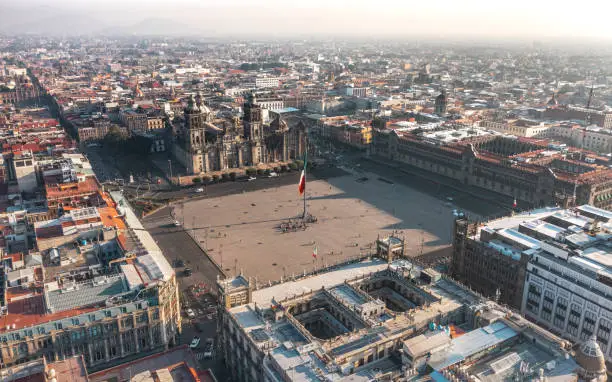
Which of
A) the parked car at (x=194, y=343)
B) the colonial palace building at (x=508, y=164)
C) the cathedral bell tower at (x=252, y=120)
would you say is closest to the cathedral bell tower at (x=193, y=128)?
the cathedral bell tower at (x=252, y=120)

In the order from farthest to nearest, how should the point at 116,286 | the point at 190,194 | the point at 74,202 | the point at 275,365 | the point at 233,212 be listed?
1. the point at 190,194
2. the point at 233,212
3. the point at 74,202
4. the point at 116,286
5. the point at 275,365

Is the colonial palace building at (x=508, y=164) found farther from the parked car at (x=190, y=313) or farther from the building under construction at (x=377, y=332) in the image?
the parked car at (x=190, y=313)

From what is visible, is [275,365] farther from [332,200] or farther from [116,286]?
[332,200]

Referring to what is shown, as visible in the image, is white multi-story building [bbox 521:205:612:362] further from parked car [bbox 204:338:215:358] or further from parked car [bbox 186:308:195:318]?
parked car [bbox 186:308:195:318]

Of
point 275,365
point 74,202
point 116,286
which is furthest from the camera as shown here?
point 74,202

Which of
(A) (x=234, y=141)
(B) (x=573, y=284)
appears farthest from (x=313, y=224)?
(B) (x=573, y=284)

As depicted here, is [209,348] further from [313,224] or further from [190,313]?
[313,224]

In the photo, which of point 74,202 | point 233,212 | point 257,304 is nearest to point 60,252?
point 74,202
